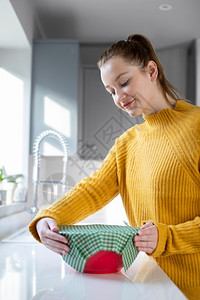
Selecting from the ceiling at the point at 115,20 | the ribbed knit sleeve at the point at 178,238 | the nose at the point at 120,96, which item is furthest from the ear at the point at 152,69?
the ceiling at the point at 115,20

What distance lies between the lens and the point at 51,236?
0.80 m

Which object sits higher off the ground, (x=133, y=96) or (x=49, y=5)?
(x=49, y=5)

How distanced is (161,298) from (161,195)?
0.34 m

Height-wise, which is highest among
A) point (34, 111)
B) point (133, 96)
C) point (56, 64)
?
point (56, 64)

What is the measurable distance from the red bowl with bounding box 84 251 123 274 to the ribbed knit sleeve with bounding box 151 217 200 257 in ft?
0.26

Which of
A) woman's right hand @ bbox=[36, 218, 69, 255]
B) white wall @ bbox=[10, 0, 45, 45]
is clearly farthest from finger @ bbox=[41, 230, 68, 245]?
white wall @ bbox=[10, 0, 45, 45]

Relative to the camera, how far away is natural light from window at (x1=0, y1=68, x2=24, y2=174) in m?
2.79

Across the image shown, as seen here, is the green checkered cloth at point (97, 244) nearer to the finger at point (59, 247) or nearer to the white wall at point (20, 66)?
the finger at point (59, 247)

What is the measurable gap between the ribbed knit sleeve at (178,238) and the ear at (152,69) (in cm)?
40

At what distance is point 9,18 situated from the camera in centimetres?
235

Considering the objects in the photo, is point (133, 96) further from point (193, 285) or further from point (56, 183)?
point (56, 183)

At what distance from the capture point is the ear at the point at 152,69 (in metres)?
1.01

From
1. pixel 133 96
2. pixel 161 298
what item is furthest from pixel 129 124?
pixel 161 298

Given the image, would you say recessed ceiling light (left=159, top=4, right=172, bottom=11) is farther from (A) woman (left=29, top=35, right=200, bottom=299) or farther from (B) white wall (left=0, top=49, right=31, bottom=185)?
(A) woman (left=29, top=35, right=200, bottom=299)
